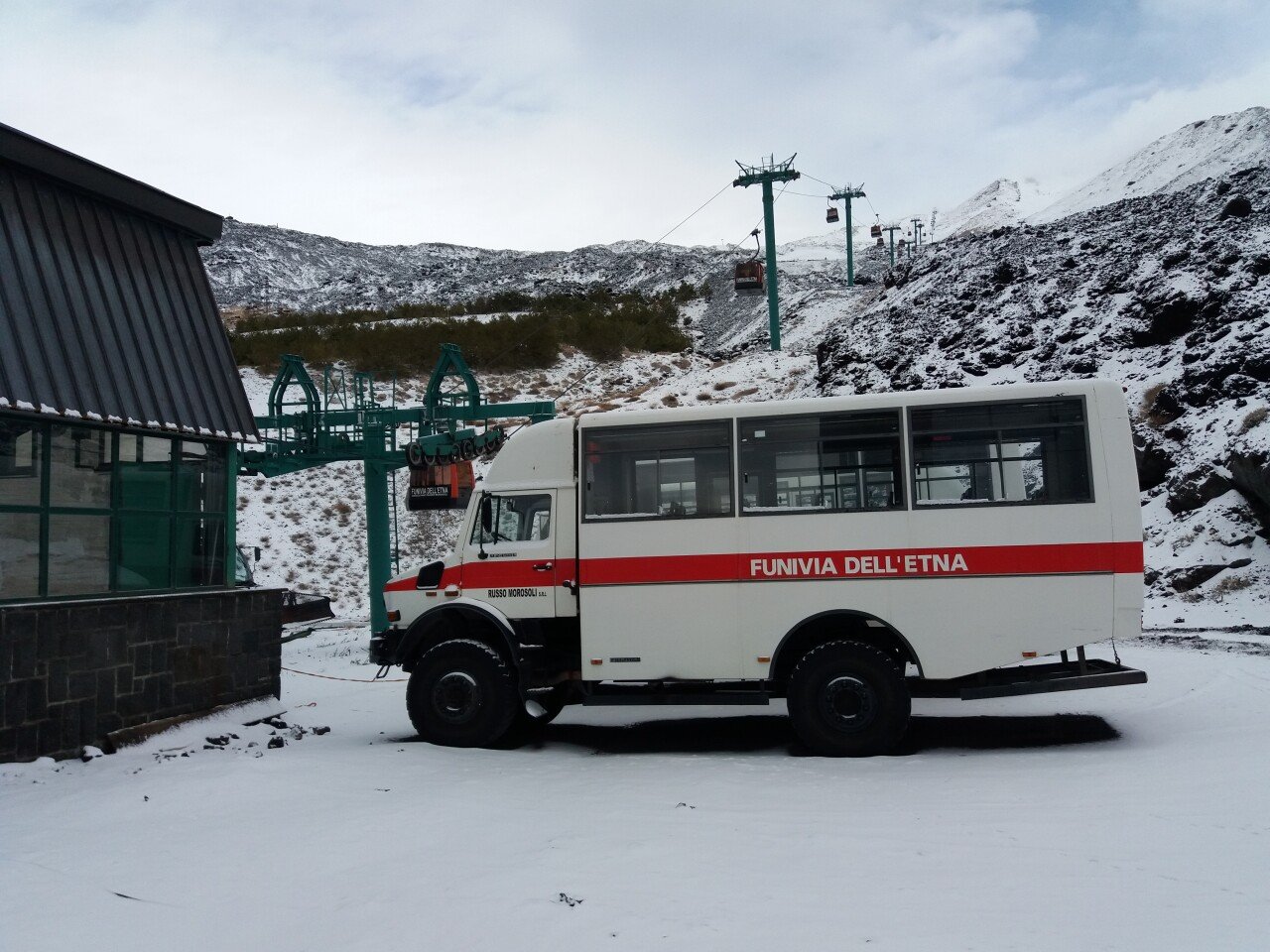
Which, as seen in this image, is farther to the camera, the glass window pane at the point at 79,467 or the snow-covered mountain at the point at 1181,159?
the snow-covered mountain at the point at 1181,159

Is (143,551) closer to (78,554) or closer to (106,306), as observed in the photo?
(78,554)

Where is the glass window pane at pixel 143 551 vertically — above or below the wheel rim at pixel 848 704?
above

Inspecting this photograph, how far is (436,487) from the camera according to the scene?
1909 cm

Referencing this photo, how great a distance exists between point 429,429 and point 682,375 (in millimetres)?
23544

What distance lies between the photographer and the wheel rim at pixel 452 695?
10164mm

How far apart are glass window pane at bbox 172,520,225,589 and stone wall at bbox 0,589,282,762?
0.97 feet

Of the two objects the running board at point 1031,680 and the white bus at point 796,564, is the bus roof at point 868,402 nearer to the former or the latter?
the white bus at point 796,564

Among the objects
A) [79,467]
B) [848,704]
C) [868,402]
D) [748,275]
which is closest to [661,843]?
[848,704]

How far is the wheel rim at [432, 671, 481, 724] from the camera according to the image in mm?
10164

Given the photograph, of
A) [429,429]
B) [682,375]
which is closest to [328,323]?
[682,375]

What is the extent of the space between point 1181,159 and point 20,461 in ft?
338

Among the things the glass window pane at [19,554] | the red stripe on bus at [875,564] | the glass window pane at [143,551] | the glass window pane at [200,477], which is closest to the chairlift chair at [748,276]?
the glass window pane at [200,477]

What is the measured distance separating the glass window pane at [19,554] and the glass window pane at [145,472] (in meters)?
1.13

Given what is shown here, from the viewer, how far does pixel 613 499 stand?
10.1 meters
